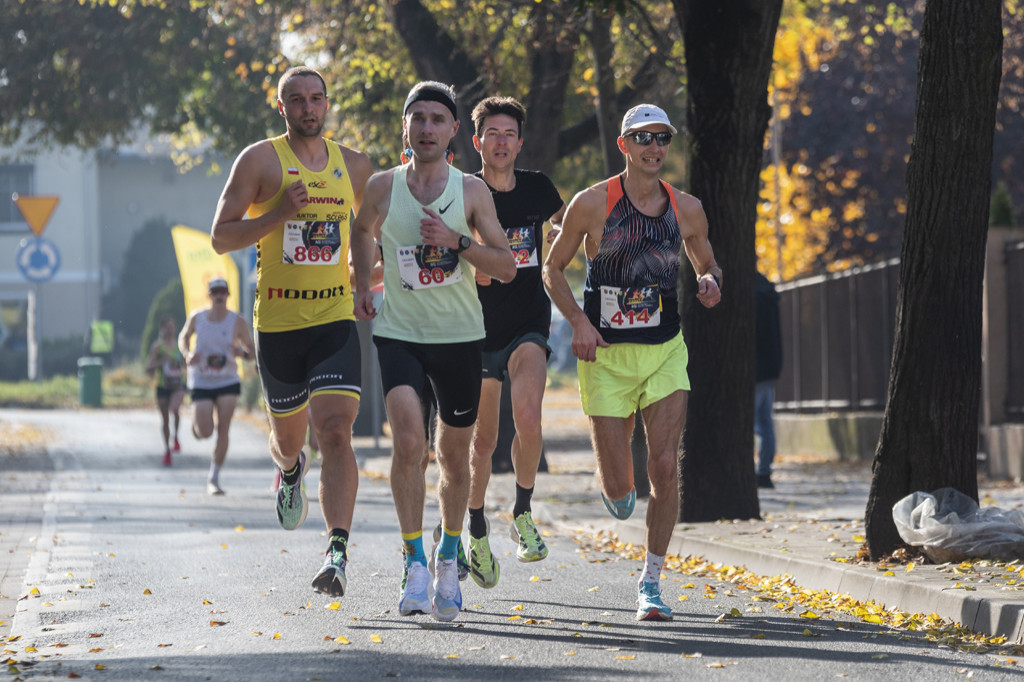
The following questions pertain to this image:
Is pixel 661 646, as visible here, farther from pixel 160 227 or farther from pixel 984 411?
pixel 160 227

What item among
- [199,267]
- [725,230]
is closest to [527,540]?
[725,230]

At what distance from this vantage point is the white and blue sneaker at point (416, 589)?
708 cm

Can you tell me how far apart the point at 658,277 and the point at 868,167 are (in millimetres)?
30473

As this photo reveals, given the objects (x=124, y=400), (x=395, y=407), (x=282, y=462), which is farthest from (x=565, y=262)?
(x=124, y=400)

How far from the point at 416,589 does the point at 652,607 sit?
3.74 feet

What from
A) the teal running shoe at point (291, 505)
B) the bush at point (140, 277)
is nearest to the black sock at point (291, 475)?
the teal running shoe at point (291, 505)

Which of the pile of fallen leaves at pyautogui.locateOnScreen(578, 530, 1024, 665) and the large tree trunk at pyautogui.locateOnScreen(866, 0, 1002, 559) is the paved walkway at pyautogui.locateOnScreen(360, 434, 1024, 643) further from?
the large tree trunk at pyautogui.locateOnScreen(866, 0, 1002, 559)

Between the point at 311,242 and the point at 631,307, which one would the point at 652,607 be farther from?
the point at 311,242

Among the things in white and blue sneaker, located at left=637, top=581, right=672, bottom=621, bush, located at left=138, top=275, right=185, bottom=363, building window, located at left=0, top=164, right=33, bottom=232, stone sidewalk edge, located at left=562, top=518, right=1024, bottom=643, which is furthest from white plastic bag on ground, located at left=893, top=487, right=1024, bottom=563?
building window, located at left=0, top=164, right=33, bottom=232

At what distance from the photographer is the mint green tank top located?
7020mm

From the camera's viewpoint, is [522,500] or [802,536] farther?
[802,536]

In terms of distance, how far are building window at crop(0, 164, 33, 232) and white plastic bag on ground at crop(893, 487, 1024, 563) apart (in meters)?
56.4

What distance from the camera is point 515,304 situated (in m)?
8.29

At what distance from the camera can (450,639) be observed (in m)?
6.96
